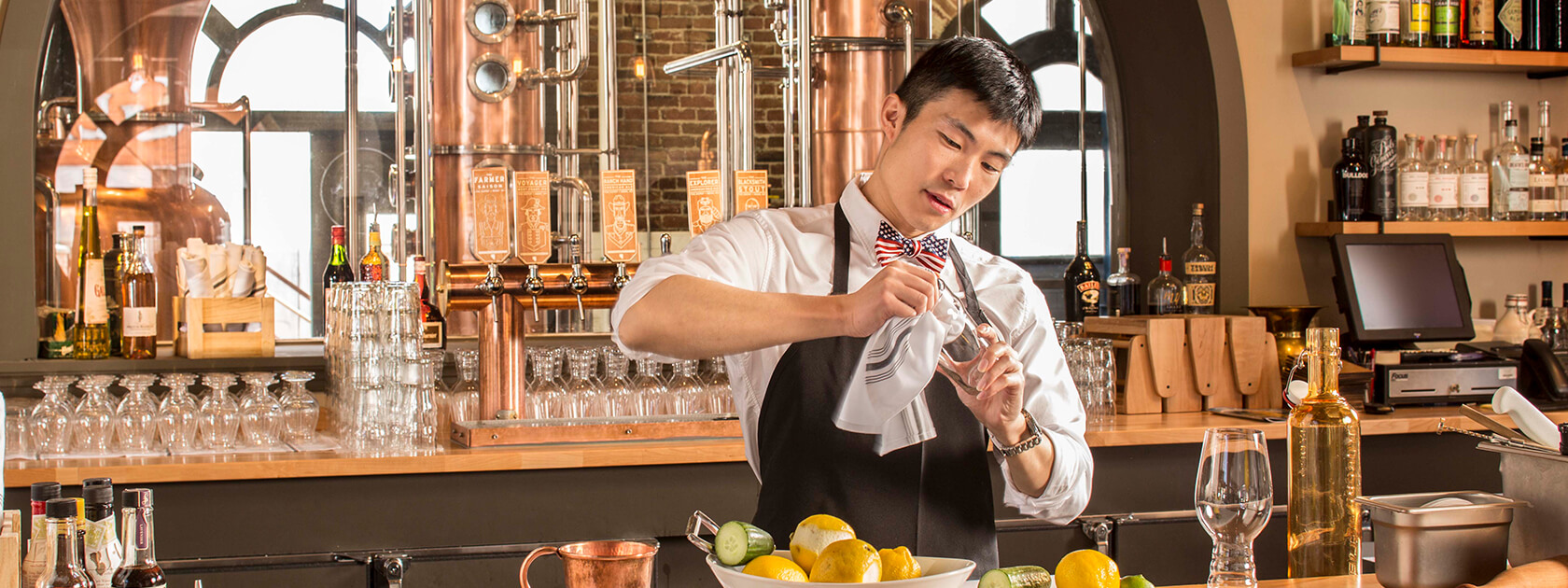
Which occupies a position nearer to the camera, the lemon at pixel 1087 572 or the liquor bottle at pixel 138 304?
the lemon at pixel 1087 572

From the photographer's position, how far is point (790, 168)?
328 centimetres

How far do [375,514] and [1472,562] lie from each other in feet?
6.58

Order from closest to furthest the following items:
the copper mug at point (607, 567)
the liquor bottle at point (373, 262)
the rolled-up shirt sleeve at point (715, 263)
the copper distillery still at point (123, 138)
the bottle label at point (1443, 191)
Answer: the copper mug at point (607, 567) → the rolled-up shirt sleeve at point (715, 263) → the liquor bottle at point (373, 262) → the copper distillery still at point (123, 138) → the bottle label at point (1443, 191)

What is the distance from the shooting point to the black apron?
1.85 meters

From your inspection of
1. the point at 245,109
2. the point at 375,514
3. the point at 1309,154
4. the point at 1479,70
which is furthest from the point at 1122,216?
the point at 245,109

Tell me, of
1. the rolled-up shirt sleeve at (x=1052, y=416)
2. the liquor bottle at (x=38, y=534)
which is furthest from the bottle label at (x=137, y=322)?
the rolled-up shirt sleeve at (x=1052, y=416)

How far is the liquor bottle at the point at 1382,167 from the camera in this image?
3.62 meters

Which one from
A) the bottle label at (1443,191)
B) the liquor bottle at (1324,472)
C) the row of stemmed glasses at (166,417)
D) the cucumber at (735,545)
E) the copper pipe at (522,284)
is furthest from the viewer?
the bottle label at (1443,191)

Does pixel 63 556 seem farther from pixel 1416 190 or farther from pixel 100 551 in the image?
pixel 1416 190

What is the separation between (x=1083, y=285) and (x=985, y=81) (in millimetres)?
2075

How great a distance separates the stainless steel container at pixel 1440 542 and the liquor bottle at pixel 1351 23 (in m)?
2.46

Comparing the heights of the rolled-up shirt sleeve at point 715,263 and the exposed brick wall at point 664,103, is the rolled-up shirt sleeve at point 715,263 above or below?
below

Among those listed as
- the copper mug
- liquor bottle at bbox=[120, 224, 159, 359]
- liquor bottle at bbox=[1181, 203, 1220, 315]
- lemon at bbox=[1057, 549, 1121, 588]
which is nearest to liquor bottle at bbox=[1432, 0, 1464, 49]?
liquor bottle at bbox=[1181, 203, 1220, 315]

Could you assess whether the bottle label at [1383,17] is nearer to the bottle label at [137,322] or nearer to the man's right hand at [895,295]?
the man's right hand at [895,295]
